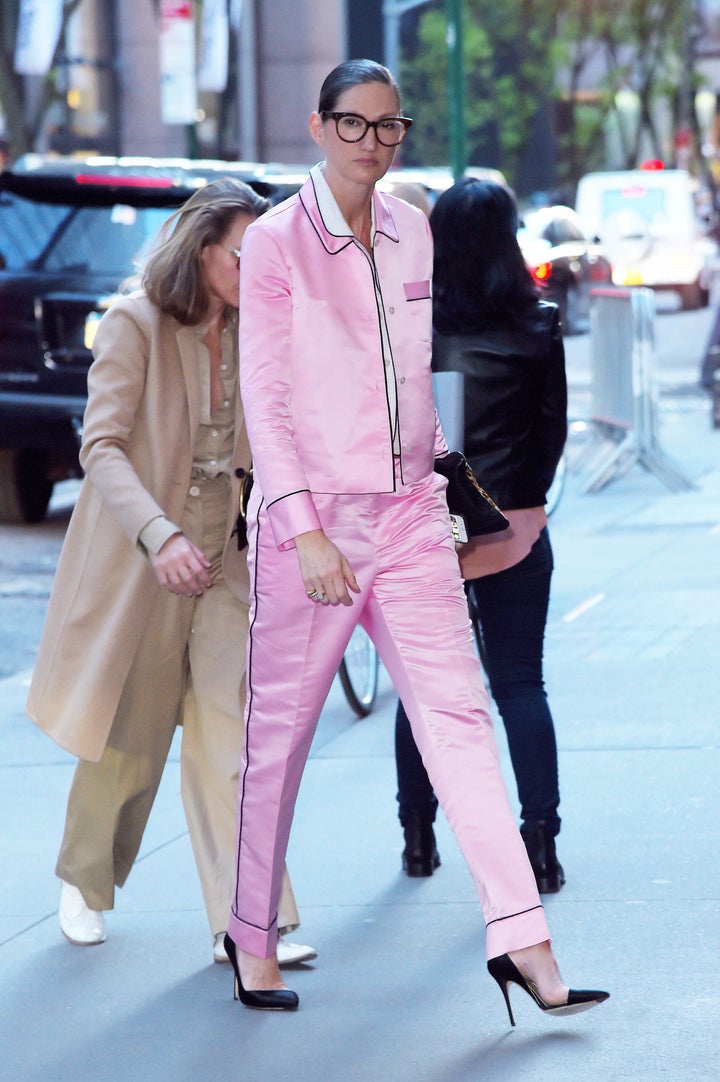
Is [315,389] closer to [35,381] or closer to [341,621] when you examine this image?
[341,621]

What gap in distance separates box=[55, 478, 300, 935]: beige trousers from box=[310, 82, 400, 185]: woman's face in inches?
37.3

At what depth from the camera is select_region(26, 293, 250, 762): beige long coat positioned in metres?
4.23

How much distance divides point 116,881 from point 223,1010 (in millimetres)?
559

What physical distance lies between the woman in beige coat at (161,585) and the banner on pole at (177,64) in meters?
18.1

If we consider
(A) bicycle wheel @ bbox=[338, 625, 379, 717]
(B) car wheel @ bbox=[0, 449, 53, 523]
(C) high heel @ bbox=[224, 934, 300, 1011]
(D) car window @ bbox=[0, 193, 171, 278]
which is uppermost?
(D) car window @ bbox=[0, 193, 171, 278]

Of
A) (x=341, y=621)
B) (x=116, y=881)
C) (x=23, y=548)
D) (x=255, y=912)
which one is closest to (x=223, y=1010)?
(x=255, y=912)

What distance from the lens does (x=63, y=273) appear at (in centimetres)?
1070

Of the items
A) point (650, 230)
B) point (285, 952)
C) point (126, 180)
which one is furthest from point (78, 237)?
point (650, 230)

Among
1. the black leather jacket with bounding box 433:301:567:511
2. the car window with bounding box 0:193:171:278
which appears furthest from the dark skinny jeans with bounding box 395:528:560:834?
the car window with bounding box 0:193:171:278

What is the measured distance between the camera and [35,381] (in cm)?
1072

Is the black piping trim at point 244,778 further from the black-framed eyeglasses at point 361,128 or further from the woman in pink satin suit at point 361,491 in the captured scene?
the black-framed eyeglasses at point 361,128

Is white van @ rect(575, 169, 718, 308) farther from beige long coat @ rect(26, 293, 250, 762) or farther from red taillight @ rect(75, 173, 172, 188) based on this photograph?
beige long coat @ rect(26, 293, 250, 762)

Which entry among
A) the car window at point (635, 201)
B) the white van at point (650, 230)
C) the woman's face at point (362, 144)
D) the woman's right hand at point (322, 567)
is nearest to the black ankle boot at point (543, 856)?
the woman's right hand at point (322, 567)

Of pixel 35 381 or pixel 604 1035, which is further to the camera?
pixel 35 381
